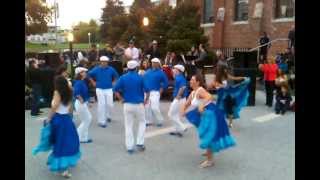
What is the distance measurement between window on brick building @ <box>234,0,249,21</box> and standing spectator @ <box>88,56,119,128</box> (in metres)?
17.6

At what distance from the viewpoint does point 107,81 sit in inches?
486

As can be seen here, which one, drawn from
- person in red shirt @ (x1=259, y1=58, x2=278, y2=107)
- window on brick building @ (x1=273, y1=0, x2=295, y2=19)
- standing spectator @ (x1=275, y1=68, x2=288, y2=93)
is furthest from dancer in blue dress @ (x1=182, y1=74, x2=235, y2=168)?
window on brick building @ (x1=273, y1=0, x2=295, y2=19)

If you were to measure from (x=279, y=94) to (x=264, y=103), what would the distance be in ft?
6.50

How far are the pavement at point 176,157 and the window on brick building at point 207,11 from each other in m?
20.5

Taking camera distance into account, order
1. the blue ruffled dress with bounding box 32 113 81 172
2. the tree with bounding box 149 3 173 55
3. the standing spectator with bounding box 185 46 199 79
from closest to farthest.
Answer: the blue ruffled dress with bounding box 32 113 81 172 < the standing spectator with bounding box 185 46 199 79 < the tree with bounding box 149 3 173 55

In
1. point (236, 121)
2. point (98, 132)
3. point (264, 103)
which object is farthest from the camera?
point (264, 103)

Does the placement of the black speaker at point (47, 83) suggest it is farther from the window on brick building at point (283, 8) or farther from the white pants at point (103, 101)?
the window on brick building at point (283, 8)

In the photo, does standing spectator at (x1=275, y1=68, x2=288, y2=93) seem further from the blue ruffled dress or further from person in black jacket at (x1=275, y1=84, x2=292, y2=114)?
the blue ruffled dress

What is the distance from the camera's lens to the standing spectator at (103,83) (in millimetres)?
12305

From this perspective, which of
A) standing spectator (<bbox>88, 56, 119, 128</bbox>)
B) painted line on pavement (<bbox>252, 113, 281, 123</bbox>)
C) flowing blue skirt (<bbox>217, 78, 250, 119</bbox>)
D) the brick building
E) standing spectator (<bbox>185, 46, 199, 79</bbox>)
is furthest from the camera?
the brick building

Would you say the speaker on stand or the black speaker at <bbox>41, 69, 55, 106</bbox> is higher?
the speaker on stand

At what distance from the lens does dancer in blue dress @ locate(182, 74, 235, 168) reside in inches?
328

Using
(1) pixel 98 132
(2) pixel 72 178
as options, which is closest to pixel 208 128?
(2) pixel 72 178
